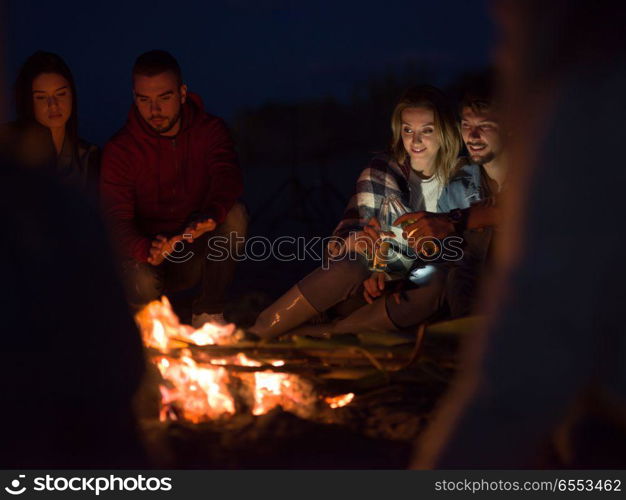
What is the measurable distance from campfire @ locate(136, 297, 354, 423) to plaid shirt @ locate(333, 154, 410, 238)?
2.83 ft

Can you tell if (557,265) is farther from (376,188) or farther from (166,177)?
(166,177)

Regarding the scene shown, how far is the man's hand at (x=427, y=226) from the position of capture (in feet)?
12.0

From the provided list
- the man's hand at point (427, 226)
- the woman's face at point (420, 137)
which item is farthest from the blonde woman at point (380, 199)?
the man's hand at point (427, 226)

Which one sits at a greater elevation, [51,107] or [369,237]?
[51,107]

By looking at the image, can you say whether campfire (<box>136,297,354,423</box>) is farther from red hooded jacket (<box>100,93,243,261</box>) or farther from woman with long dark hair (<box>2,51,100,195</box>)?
woman with long dark hair (<box>2,51,100,195</box>)

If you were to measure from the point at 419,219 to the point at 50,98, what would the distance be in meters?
2.12

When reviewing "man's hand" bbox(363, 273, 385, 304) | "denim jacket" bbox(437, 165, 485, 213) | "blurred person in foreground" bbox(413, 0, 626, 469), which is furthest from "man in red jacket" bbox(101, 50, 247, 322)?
"blurred person in foreground" bbox(413, 0, 626, 469)

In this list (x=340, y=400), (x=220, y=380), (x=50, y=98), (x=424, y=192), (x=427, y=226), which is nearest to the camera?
(x=340, y=400)

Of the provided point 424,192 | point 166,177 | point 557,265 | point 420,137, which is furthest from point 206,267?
point 557,265

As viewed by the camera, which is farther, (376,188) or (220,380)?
(376,188)

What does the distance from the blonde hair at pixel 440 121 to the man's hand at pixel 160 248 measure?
4.17ft

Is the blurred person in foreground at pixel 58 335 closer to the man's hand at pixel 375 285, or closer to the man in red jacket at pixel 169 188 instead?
the man's hand at pixel 375 285

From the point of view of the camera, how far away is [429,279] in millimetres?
3855

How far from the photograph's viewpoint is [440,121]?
3.86m
